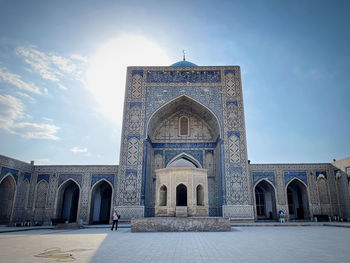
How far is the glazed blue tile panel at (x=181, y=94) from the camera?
13.8 m

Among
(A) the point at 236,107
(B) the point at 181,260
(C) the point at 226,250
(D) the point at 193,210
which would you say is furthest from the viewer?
(A) the point at 236,107

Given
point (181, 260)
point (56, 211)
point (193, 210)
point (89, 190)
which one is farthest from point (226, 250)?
point (56, 211)

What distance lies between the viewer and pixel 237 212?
12.0 meters

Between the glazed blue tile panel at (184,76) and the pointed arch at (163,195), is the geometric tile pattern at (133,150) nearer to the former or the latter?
the pointed arch at (163,195)

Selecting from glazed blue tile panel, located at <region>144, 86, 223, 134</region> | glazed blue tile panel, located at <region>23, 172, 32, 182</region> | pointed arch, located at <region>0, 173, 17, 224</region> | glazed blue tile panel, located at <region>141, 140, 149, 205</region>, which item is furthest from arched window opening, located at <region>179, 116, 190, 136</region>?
pointed arch, located at <region>0, 173, 17, 224</region>

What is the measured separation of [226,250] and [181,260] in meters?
1.08

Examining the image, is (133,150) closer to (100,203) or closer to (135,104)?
(135,104)

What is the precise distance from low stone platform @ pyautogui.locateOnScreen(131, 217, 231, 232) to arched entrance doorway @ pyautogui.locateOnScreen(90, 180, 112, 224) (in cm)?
677

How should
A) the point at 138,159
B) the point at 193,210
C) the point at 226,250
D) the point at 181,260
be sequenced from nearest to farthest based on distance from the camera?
the point at 181,260 → the point at 226,250 → the point at 193,210 → the point at 138,159

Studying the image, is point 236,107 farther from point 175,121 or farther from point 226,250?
point 226,250

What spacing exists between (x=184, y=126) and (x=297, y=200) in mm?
8229

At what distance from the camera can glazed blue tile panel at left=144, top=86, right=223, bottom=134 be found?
45.3 feet

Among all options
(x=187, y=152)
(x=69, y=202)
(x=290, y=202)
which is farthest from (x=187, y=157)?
(x=69, y=202)

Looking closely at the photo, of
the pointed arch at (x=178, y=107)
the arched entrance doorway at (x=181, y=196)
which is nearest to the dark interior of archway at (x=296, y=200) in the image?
the pointed arch at (x=178, y=107)
